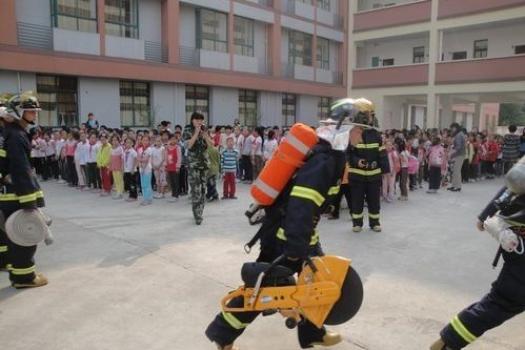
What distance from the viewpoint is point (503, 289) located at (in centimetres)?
299

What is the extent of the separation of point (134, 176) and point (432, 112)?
18.2m

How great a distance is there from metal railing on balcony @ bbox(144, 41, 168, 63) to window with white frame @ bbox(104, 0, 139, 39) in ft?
2.13

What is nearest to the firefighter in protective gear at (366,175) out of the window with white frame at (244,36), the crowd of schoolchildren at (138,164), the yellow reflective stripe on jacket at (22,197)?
the crowd of schoolchildren at (138,164)

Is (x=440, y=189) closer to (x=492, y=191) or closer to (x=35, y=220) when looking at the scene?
(x=492, y=191)

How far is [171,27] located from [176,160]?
466 inches

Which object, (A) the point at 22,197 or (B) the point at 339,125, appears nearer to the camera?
(B) the point at 339,125

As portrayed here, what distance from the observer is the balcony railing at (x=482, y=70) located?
66.3 feet

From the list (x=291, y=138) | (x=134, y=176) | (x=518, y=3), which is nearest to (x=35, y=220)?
(x=291, y=138)

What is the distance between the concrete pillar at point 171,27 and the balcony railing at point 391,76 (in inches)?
434

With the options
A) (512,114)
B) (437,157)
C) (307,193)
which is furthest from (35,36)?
(512,114)

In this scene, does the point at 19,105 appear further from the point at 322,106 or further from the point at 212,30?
the point at 322,106

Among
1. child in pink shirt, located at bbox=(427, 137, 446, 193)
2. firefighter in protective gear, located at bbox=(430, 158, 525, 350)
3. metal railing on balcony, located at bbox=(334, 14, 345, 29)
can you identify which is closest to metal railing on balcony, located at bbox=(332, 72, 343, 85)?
metal railing on balcony, located at bbox=(334, 14, 345, 29)

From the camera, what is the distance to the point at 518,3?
20.0 metres

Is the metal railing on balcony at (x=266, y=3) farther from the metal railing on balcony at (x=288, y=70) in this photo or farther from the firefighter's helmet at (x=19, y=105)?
the firefighter's helmet at (x=19, y=105)
